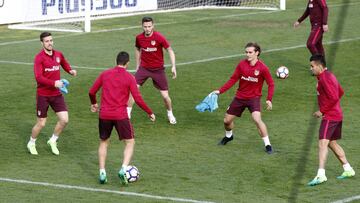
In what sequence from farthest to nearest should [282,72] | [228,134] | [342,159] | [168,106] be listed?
[282,72]
[168,106]
[228,134]
[342,159]

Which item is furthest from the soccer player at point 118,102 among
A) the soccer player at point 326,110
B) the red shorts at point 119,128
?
the soccer player at point 326,110

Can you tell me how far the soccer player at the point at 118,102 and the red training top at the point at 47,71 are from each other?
1.91 metres

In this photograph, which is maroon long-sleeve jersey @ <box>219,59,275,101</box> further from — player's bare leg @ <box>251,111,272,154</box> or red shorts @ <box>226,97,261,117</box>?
player's bare leg @ <box>251,111,272,154</box>

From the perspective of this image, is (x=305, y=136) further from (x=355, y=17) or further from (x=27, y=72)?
(x=355, y=17)

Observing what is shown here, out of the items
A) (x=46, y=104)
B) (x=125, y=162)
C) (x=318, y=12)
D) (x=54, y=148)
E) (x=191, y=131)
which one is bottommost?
(x=191, y=131)

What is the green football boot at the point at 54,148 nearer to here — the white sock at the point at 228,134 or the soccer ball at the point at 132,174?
the soccer ball at the point at 132,174

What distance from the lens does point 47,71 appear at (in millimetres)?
17375

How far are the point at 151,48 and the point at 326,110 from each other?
5.71 meters

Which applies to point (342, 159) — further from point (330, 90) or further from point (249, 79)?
point (249, 79)

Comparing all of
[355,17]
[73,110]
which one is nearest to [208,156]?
[73,110]

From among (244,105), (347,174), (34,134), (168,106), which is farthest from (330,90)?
(168,106)

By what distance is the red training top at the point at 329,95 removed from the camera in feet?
50.5

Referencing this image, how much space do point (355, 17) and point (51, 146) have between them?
22170 millimetres

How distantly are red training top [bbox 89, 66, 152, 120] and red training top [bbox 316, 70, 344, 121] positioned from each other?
273 cm
